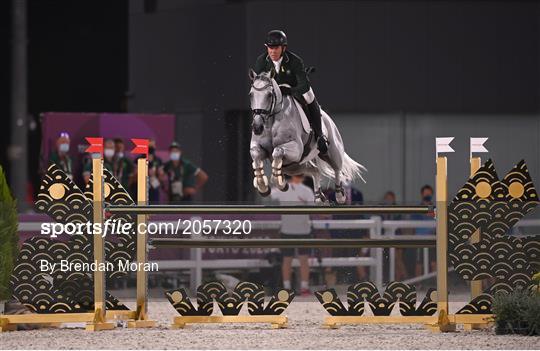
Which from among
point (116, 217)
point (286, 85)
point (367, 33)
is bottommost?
point (116, 217)

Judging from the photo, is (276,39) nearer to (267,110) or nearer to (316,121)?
(267,110)

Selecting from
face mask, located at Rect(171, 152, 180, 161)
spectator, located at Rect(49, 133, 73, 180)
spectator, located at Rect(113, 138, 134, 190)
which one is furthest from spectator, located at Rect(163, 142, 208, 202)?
spectator, located at Rect(49, 133, 73, 180)

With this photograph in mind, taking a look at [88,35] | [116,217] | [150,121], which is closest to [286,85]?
[116,217]

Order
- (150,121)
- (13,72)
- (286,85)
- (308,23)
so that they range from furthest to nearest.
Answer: (13,72)
(308,23)
(150,121)
(286,85)

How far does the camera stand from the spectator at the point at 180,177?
15984 mm

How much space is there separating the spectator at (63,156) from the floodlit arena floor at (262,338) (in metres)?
4.49

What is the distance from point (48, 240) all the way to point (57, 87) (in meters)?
13.1

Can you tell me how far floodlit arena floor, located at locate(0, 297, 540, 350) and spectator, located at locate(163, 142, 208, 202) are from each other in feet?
14.0

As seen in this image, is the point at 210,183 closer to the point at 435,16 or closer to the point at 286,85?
the point at 435,16

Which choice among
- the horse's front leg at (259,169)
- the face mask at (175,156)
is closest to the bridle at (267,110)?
the horse's front leg at (259,169)

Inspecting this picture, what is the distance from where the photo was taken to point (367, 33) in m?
19.3

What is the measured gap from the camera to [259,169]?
9.80 meters

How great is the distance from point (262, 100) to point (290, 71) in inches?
17.3

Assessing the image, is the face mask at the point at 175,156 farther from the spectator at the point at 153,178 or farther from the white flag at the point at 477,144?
the white flag at the point at 477,144
